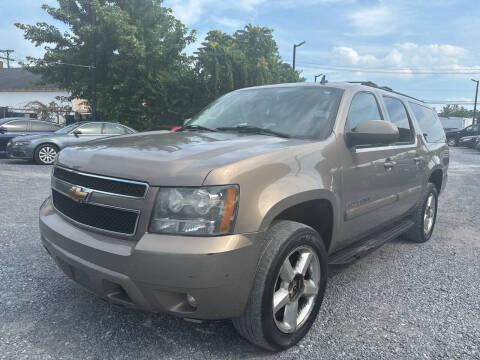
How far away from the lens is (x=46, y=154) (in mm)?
11391

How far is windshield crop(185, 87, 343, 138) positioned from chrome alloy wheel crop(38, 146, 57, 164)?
930 centimetres

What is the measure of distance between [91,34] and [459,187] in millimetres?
18222

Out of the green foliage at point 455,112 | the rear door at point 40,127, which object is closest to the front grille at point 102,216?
the rear door at point 40,127

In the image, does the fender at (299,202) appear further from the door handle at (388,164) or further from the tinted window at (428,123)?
the tinted window at (428,123)

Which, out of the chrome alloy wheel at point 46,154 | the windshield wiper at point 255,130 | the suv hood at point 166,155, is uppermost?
the windshield wiper at point 255,130

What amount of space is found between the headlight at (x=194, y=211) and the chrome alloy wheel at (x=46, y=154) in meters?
10.7

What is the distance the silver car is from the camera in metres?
11.2

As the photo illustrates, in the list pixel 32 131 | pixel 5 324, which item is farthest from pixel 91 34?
pixel 5 324

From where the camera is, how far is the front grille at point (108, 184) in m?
2.03

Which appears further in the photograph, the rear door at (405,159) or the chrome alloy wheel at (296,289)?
the rear door at (405,159)

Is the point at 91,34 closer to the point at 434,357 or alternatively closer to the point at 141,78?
the point at 141,78

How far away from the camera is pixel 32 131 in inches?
488

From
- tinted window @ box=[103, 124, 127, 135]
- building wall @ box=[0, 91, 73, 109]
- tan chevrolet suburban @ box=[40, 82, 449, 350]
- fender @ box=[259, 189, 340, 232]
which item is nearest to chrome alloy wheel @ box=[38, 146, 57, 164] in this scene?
tinted window @ box=[103, 124, 127, 135]

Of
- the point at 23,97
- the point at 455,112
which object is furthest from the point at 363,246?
the point at 455,112
